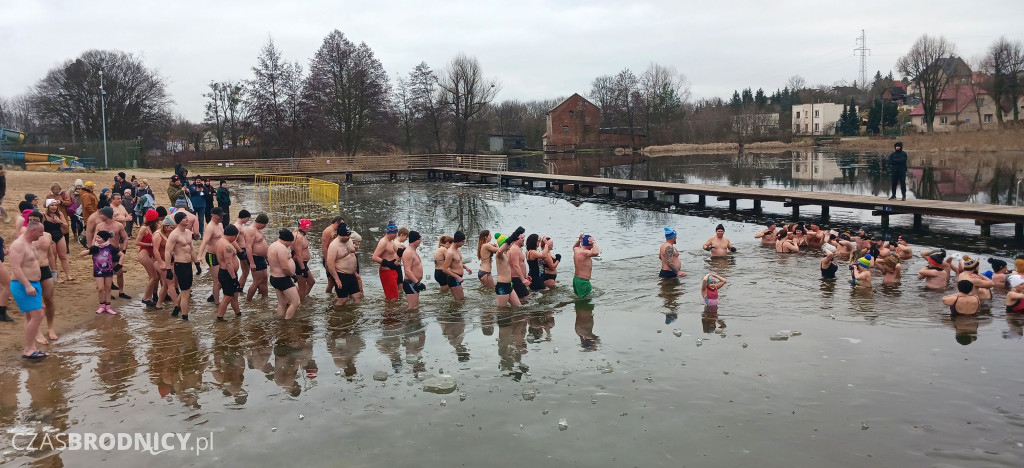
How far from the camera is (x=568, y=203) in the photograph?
33.3 metres

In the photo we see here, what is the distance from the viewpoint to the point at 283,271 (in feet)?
35.1

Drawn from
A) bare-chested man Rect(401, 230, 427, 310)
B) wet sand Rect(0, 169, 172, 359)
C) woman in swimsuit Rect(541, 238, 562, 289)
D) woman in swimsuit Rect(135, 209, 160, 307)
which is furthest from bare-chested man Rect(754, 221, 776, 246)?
wet sand Rect(0, 169, 172, 359)

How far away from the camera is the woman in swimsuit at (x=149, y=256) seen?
11688 mm

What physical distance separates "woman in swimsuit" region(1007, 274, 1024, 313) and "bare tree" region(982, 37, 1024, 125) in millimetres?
63594

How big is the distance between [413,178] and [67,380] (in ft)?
156

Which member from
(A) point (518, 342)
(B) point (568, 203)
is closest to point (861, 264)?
(A) point (518, 342)

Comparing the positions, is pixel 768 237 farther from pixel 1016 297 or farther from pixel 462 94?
pixel 462 94

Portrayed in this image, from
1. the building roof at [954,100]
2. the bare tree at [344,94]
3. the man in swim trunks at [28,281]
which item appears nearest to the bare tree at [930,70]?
the building roof at [954,100]

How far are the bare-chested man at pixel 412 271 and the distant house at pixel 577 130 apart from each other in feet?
271

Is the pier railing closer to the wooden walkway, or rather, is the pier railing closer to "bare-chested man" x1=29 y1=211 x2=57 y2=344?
the wooden walkway

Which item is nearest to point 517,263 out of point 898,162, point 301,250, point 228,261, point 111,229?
point 301,250

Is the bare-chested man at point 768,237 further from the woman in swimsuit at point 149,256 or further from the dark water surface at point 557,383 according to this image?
the woman in swimsuit at point 149,256

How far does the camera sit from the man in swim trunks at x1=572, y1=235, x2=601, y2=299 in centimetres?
1216

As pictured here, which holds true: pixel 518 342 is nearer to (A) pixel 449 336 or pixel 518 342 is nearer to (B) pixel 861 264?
(A) pixel 449 336
